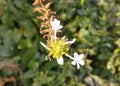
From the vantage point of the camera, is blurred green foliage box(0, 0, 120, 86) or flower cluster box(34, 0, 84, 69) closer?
flower cluster box(34, 0, 84, 69)

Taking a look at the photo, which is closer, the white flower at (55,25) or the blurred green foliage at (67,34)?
the white flower at (55,25)

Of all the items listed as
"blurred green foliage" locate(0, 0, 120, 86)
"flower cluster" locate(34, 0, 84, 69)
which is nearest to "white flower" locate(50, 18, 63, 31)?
"flower cluster" locate(34, 0, 84, 69)

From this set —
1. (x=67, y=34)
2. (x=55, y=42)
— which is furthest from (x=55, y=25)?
(x=67, y=34)

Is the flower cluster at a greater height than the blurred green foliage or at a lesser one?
lesser

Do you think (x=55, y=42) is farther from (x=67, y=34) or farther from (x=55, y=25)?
(x=67, y=34)

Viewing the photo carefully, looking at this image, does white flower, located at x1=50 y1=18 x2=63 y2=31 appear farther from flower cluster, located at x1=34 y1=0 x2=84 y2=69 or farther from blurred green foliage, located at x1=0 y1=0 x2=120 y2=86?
blurred green foliage, located at x1=0 y1=0 x2=120 y2=86

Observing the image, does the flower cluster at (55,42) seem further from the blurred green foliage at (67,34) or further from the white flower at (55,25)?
the blurred green foliage at (67,34)

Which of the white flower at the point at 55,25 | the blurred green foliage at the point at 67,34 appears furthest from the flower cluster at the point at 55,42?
the blurred green foliage at the point at 67,34

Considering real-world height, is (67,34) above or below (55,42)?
above
